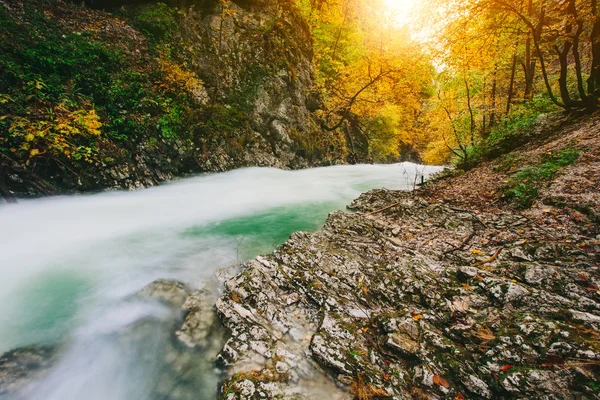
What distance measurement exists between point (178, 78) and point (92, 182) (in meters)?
4.56

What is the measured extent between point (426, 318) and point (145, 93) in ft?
29.9

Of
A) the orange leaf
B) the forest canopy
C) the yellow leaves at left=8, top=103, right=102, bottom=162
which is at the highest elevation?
the forest canopy

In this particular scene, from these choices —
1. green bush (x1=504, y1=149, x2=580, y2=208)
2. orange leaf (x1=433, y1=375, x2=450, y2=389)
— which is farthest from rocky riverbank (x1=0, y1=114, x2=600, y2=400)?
green bush (x1=504, y1=149, x2=580, y2=208)

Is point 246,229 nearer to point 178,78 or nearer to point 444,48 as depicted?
point 178,78

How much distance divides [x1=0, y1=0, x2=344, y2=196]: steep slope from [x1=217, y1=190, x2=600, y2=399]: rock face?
569cm

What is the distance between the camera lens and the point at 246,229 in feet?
18.8

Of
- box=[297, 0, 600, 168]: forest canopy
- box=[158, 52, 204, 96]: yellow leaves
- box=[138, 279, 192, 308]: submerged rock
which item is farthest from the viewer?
box=[158, 52, 204, 96]: yellow leaves

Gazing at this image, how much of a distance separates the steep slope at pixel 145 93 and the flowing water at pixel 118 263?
0.98 metres

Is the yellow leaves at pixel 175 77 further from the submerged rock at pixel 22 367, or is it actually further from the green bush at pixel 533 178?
the green bush at pixel 533 178

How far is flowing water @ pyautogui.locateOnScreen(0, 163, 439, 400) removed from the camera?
8.37 ft

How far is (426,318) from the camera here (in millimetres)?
2633

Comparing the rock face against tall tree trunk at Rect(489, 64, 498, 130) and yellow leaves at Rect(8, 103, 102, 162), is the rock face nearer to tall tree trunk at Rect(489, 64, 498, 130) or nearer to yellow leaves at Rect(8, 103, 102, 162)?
yellow leaves at Rect(8, 103, 102, 162)

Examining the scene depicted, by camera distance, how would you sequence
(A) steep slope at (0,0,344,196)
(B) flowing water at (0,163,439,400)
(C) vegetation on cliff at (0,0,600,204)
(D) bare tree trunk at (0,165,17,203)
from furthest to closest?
(C) vegetation on cliff at (0,0,600,204) < (A) steep slope at (0,0,344,196) < (D) bare tree trunk at (0,165,17,203) < (B) flowing water at (0,163,439,400)

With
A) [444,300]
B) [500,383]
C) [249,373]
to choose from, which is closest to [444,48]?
[444,300]
